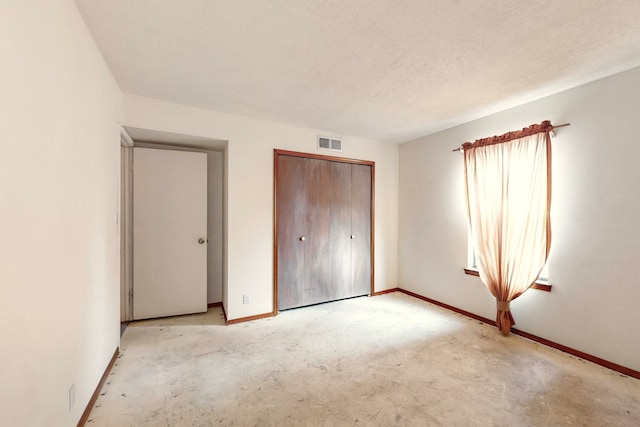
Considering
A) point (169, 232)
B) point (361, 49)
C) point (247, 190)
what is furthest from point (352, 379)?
point (169, 232)

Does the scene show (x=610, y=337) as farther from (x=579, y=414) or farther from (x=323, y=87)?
(x=323, y=87)

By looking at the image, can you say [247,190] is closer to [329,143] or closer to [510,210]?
[329,143]

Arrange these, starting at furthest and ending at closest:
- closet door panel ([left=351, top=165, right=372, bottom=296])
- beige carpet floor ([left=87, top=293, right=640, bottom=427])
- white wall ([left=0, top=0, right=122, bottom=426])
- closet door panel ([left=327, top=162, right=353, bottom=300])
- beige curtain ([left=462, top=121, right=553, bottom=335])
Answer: closet door panel ([left=351, top=165, right=372, bottom=296])
closet door panel ([left=327, top=162, right=353, bottom=300])
beige curtain ([left=462, top=121, right=553, bottom=335])
beige carpet floor ([left=87, top=293, right=640, bottom=427])
white wall ([left=0, top=0, right=122, bottom=426])

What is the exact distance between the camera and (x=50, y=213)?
1.25m

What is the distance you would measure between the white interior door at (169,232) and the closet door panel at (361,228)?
2.02 m

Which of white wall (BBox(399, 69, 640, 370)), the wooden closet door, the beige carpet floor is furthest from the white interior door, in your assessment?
white wall (BBox(399, 69, 640, 370))

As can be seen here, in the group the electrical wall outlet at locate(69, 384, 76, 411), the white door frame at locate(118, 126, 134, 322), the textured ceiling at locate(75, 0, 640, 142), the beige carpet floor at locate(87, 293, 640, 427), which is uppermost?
the textured ceiling at locate(75, 0, 640, 142)

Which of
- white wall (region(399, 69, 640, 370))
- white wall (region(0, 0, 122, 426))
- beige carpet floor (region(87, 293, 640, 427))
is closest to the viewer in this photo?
white wall (region(0, 0, 122, 426))

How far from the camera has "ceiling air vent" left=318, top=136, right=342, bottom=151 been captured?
3678mm

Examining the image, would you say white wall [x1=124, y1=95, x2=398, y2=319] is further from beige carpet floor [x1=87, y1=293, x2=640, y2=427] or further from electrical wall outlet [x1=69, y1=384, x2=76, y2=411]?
electrical wall outlet [x1=69, y1=384, x2=76, y2=411]

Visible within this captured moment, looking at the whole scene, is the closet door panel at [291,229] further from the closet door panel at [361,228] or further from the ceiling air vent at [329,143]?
the closet door panel at [361,228]

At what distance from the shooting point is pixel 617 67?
2.09m

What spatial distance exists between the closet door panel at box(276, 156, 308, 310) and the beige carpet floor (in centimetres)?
52

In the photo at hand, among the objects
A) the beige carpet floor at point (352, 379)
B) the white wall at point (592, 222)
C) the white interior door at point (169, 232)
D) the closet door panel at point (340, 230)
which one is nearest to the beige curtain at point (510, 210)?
the white wall at point (592, 222)
